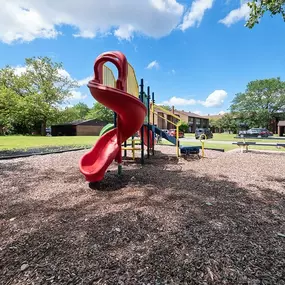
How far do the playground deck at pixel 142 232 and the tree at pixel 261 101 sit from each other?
51.9m

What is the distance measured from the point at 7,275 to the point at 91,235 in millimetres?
969

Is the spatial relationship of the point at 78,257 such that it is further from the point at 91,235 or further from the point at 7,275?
the point at 7,275

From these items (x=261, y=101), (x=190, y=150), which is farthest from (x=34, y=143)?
(x=261, y=101)

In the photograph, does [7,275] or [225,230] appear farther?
[225,230]

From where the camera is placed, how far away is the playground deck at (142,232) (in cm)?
199

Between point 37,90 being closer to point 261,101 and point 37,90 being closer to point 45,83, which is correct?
point 45,83

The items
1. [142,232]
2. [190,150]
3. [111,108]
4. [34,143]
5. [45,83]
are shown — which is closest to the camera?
[142,232]

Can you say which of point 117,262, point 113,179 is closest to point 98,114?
point 113,179

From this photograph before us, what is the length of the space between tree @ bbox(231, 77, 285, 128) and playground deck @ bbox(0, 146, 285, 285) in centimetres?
5188

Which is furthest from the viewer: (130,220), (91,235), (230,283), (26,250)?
(130,220)

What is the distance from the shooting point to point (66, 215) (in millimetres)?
3281

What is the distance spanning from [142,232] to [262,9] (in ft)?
23.1

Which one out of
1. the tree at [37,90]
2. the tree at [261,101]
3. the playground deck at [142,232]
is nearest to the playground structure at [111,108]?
the playground deck at [142,232]

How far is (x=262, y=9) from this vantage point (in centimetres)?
582
